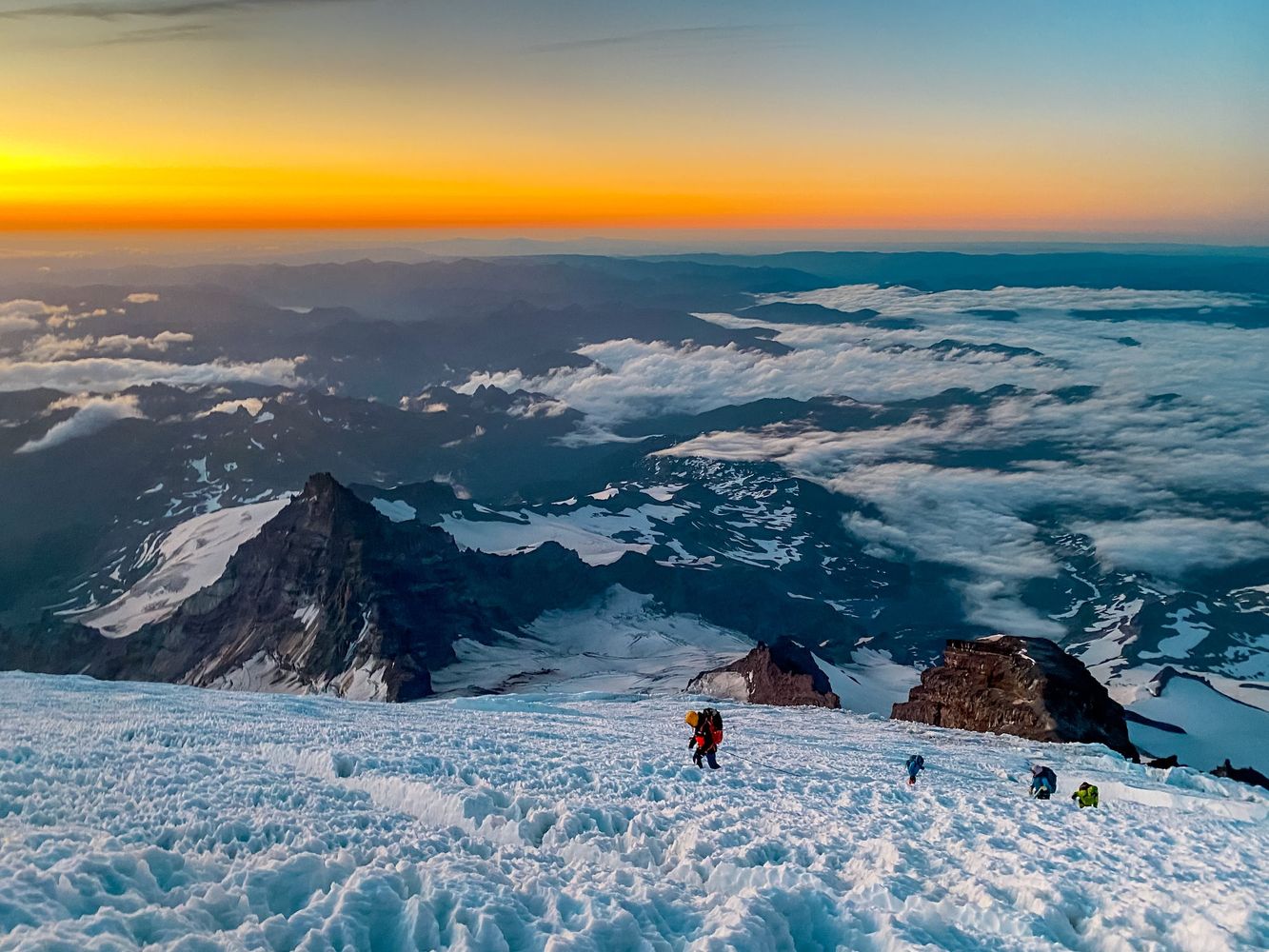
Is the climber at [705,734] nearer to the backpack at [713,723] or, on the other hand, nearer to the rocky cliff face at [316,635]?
the backpack at [713,723]

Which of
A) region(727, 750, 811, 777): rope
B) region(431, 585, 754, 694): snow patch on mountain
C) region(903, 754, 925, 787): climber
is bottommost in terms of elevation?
region(431, 585, 754, 694): snow patch on mountain

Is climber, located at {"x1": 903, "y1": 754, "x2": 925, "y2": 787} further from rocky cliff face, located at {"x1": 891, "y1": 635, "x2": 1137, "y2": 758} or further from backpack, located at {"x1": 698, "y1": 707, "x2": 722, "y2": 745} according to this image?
rocky cliff face, located at {"x1": 891, "y1": 635, "x2": 1137, "y2": 758}

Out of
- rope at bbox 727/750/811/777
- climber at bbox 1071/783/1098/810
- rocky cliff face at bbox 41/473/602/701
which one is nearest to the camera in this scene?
climber at bbox 1071/783/1098/810

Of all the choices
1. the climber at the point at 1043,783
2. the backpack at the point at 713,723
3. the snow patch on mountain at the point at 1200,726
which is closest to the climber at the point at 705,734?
the backpack at the point at 713,723

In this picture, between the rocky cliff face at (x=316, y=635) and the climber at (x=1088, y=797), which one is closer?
the climber at (x=1088, y=797)

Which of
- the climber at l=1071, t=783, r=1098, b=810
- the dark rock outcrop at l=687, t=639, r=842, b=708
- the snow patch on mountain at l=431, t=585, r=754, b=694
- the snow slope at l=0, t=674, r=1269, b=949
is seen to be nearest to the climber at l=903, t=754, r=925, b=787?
the snow slope at l=0, t=674, r=1269, b=949

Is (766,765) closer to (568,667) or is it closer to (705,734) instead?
(705,734)

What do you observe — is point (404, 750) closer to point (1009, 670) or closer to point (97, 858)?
point (97, 858)
